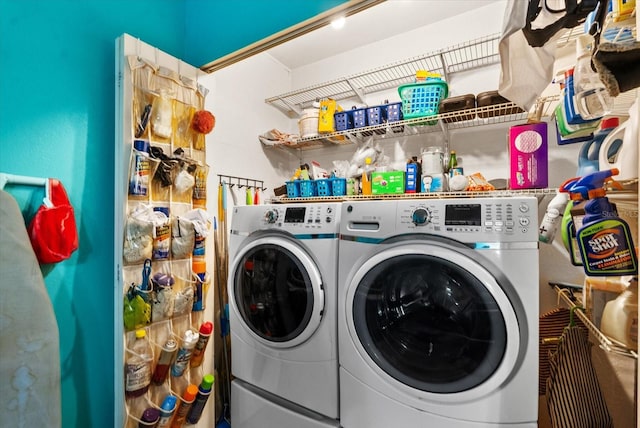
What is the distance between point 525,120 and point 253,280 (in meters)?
1.89

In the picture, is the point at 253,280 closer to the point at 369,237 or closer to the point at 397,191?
the point at 369,237

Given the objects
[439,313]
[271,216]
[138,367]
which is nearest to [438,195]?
[439,313]

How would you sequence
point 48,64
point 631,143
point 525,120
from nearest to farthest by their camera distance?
point 631,143 < point 48,64 < point 525,120

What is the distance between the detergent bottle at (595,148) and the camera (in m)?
1.13

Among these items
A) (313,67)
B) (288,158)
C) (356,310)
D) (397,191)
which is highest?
(313,67)

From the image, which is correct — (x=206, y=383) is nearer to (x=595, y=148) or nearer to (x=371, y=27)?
(x=595, y=148)

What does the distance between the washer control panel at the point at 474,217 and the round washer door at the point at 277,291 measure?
→ 484 millimetres

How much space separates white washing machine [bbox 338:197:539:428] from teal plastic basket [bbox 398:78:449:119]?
895 millimetres

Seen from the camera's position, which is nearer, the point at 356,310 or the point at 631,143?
the point at 631,143

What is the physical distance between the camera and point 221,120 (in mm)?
1986

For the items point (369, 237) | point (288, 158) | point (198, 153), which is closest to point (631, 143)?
point (369, 237)

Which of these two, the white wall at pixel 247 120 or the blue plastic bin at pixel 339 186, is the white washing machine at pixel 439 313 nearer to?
the blue plastic bin at pixel 339 186

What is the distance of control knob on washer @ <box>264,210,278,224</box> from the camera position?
142cm

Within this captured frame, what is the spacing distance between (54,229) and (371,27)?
2.24 meters
